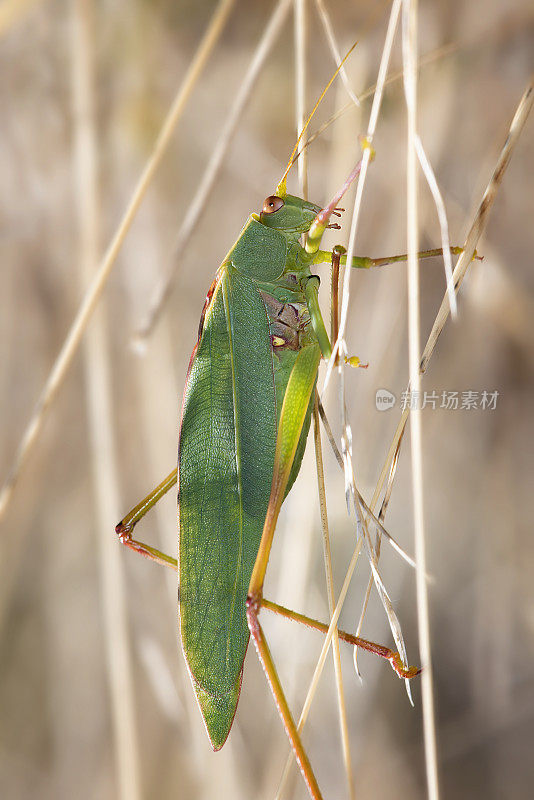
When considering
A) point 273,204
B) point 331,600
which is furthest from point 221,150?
point 331,600

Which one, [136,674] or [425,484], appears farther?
[136,674]

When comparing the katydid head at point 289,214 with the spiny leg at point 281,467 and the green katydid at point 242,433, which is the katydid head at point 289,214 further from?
the spiny leg at point 281,467

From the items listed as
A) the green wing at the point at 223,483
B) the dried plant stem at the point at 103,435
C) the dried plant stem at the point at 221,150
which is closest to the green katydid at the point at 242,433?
the green wing at the point at 223,483

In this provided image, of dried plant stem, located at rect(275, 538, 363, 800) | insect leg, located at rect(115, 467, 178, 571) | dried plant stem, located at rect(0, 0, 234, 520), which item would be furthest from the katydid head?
dried plant stem, located at rect(275, 538, 363, 800)

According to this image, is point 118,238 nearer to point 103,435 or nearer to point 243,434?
point 243,434

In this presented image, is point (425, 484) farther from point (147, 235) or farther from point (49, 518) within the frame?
point (49, 518)

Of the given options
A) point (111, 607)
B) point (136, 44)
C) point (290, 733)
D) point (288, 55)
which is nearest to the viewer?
point (290, 733)

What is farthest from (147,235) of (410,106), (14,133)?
(410,106)
